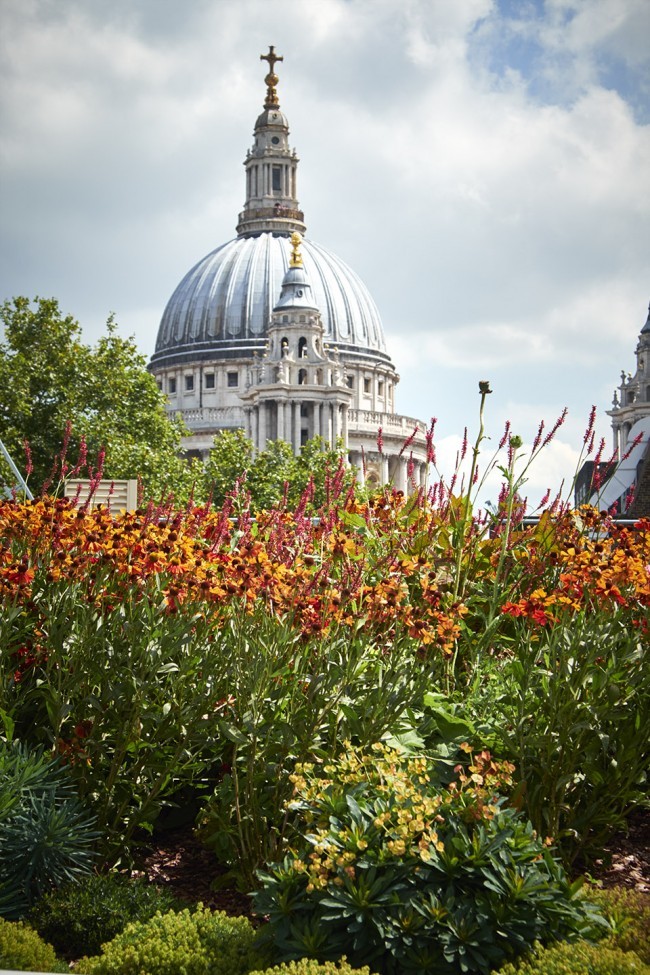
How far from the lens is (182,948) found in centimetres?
548

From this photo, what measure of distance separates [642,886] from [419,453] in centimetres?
12225

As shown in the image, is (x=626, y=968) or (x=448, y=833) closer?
(x=626, y=968)

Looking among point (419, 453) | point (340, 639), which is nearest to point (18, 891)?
point (340, 639)

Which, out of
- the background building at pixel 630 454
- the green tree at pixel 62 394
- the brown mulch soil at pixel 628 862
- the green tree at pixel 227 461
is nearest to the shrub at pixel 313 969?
the brown mulch soil at pixel 628 862

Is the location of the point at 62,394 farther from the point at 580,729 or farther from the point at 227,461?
the point at 580,729

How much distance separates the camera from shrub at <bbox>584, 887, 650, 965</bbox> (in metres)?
5.27

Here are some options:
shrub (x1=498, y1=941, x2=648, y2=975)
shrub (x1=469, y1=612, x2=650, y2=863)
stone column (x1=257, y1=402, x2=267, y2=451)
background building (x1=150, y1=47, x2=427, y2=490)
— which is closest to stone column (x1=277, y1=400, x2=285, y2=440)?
background building (x1=150, y1=47, x2=427, y2=490)

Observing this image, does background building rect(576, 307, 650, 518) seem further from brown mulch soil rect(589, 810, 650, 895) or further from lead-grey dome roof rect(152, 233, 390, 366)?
lead-grey dome roof rect(152, 233, 390, 366)

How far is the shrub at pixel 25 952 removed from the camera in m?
5.50

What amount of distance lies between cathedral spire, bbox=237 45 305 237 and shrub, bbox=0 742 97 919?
456 feet

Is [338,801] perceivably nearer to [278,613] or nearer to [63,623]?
[278,613]

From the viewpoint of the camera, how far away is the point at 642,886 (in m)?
6.79

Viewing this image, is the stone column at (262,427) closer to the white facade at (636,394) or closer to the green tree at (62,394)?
the white facade at (636,394)

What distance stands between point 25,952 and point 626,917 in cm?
273
